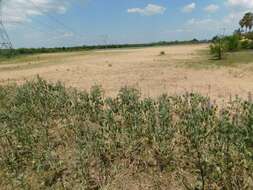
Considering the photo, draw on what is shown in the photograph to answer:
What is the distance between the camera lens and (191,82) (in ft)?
45.2

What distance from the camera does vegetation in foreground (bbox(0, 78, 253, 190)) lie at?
382 cm

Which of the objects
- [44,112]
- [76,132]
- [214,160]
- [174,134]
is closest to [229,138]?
[214,160]

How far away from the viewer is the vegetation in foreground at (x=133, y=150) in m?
3.82

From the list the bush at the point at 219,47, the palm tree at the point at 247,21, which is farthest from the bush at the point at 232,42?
the palm tree at the point at 247,21

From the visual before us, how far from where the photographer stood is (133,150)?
4.76m

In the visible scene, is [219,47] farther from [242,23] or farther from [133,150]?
[242,23]

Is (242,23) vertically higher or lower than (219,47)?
higher

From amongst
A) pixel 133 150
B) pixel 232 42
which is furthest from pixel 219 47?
pixel 133 150

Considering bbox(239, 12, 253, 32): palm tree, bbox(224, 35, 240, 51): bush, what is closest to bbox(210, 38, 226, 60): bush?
bbox(224, 35, 240, 51): bush

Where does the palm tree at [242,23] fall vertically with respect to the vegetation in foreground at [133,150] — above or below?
above

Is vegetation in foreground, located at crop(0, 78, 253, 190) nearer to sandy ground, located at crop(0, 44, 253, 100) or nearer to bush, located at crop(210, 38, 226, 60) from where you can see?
sandy ground, located at crop(0, 44, 253, 100)

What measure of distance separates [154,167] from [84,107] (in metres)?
2.53

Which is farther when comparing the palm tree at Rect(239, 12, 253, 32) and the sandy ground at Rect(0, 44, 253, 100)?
the palm tree at Rect(239, 12, 253, 32)

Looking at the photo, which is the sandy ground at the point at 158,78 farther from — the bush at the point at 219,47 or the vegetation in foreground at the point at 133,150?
the bush at the point at 219,47
